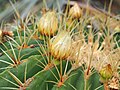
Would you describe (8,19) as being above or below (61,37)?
below

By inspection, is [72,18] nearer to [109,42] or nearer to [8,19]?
[109,42]

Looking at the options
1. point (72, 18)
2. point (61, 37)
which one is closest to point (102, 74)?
point (61, 37)

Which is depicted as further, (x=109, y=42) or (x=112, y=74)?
(x=109, y=42)

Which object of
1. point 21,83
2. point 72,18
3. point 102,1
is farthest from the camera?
point 102,1

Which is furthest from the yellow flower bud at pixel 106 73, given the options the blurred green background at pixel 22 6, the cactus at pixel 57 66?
the blurred green background at pixel 22 6

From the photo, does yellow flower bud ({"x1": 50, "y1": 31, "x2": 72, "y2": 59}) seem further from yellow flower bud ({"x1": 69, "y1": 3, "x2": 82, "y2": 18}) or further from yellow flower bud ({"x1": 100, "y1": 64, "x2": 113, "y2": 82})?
yellow flower bud ({"x1": 69, "y1": 3, "x2": 82, "y2": 18})

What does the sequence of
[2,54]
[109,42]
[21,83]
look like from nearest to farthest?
[21,83] < [2,54] < [109,42]

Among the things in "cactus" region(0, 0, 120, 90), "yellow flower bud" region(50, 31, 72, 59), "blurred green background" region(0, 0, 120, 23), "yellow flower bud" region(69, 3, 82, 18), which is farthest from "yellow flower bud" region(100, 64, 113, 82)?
"blurred green background" region(0, 0, 120, 23)

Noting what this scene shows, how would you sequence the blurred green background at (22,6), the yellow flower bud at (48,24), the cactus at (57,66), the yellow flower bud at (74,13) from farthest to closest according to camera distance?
the blurred green background at (22,6) < the yellow flower bud at (74,13) < the yellow flower bud at (48,24) < the cactus at (57,66)

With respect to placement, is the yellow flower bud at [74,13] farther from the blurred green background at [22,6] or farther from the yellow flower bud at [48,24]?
the blurred green background at [22,6]
